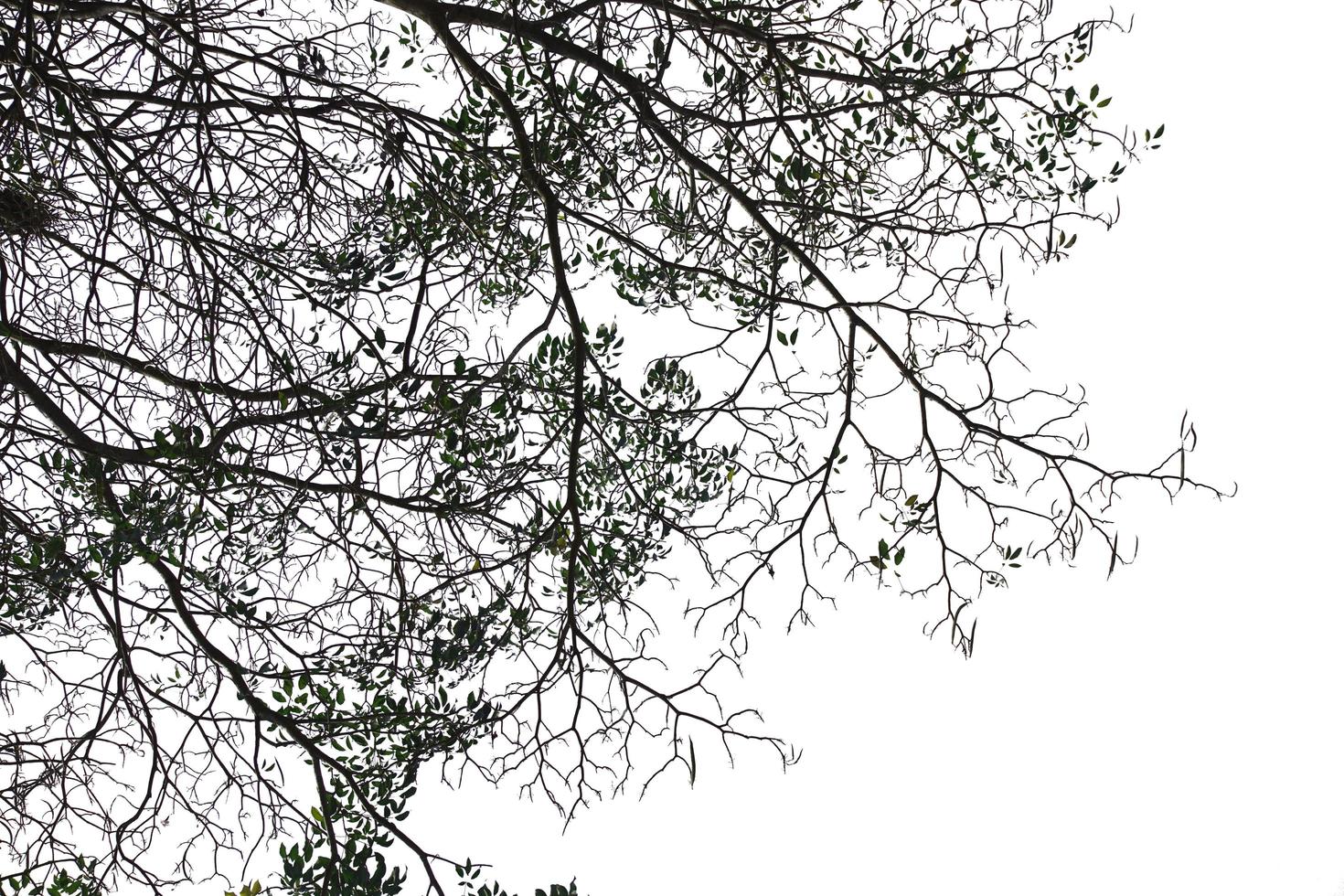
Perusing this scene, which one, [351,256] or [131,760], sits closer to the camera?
[351,256]

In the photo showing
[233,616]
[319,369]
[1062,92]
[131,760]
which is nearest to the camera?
[233,616]

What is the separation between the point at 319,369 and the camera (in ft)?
9.14

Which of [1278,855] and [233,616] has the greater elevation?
[1278,855]

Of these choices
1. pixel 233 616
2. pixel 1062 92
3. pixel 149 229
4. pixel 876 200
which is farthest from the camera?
pixel 876 200

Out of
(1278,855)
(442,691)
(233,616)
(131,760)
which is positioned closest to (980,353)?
(442,691)

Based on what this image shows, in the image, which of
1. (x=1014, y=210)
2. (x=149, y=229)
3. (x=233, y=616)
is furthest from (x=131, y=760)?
(x=1014, y=210)

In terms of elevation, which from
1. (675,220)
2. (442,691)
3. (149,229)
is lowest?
(442,691)

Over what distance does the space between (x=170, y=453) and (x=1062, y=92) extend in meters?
2.38

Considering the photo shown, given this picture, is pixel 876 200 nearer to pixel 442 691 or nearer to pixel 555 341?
pixel 555 341

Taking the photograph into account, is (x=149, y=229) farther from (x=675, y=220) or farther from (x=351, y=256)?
(x=675, y=220)

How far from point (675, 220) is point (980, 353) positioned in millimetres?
906

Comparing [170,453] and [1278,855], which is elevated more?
[1278,855]

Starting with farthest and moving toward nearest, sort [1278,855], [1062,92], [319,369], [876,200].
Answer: [1278,855], [876,200], [1062,92], [319,369]

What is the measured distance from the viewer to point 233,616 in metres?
2.60
